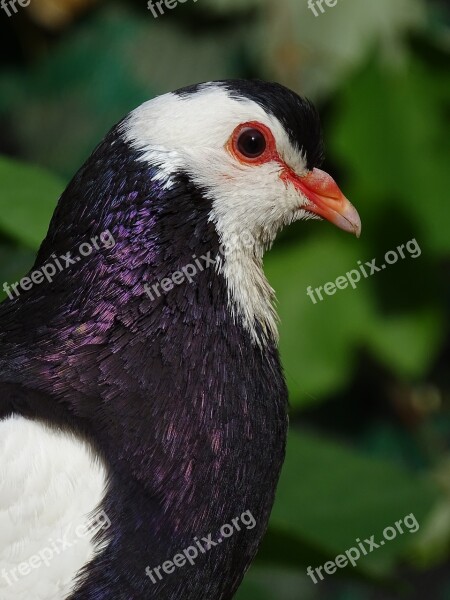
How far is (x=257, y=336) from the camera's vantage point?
1.70 meters

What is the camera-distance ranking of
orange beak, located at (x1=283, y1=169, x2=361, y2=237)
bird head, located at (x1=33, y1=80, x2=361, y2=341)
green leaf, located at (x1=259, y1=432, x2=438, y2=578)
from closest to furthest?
bird head, located at (x1=33, y1=80, x2=361, y2=341), orange beak, located at (x1=283, y1=169, x2=361, y2=237), green leaf, located at (x1=259, y1=432, x2=438, y2=578)

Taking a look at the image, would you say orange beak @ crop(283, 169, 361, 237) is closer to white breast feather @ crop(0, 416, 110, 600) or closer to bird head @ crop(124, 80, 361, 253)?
bird head @ crop(124, 80, 361, 253)

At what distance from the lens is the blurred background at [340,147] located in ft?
10.9

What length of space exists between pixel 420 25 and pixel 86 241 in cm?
220

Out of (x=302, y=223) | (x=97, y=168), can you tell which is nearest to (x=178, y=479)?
(x=97, y=168)

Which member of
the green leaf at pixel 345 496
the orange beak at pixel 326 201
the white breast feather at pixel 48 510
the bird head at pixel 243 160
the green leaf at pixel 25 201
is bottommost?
the green leaf at pixel 345 496

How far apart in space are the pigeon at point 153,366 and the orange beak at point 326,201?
57mm

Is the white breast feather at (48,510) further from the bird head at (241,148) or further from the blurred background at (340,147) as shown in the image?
the blurred background at (340,147)

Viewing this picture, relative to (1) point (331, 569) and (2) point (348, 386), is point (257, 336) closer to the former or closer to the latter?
(1) point (331, 569)

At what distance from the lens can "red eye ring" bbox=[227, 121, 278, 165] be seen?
1.67 metres

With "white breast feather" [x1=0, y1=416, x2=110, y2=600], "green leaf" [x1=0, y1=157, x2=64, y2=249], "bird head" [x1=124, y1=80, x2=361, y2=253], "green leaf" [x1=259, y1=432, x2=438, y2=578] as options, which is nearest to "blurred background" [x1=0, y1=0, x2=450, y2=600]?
"green leaf" [x1=259, y1=432, x2=438, y2=578]

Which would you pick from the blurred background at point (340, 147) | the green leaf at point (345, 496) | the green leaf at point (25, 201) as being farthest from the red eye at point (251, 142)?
the blurred background at point (340, 147)

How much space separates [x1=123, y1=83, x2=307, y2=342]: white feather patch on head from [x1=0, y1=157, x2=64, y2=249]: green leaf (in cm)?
30

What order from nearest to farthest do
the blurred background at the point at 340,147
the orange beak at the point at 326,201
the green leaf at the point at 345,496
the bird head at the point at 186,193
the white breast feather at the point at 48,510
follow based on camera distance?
the white breast feather at the point at 48,510 → the bird head at the point at 186,193 → the orange beak at the point at 326,201 → the green leaf at the point at 345,496 → the blurred background at the point at 340,147
